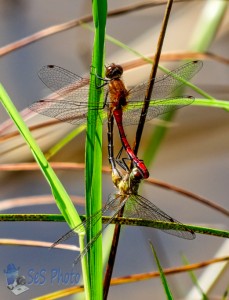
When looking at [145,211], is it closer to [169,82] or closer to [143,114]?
[143,114]

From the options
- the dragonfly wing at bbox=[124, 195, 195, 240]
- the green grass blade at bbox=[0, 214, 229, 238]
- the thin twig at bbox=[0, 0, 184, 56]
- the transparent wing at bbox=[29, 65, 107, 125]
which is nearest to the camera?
the green grass blade at bbox=[0, 214, 229, 238]

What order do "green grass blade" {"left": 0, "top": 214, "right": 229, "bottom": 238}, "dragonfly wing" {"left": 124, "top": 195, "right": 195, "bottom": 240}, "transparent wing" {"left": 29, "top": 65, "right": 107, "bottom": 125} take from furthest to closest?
"transparent wing" {"left": 29, "top": 65, "right": 107, "bottom": 125} < "dragonfly wing" {"left": 124, "top": 195, "right": 195, "bottom": 240} < "green grass blade" {"left": 0, "top": 214, "right": 229, "bottom": 238}

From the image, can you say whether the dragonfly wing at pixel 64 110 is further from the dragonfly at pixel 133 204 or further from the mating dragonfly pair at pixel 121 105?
the dragonfly at pixel 133 204

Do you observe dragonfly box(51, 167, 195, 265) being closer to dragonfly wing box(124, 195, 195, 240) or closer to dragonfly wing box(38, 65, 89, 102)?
dragonfly wing box(124, 195, 195, 240)

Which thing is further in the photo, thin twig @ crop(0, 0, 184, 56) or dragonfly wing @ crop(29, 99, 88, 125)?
thin twig @ crop(0, 0, 184, 56)

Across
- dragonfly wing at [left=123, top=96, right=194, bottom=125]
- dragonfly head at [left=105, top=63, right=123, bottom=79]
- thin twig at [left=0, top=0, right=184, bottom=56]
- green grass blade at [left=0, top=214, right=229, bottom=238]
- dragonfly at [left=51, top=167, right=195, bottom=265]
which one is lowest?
green grass blade at [left=0, top=214, right=229, bottom=238]

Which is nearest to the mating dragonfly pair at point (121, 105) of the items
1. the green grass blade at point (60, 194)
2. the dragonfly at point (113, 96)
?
the dragonfly at point (113, 96)

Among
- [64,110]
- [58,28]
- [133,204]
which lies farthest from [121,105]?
[58,28]

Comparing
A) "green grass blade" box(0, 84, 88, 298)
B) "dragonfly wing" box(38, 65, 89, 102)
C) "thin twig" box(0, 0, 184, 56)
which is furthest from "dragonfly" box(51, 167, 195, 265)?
"thin twig" box(0, 0, 184, 56)
